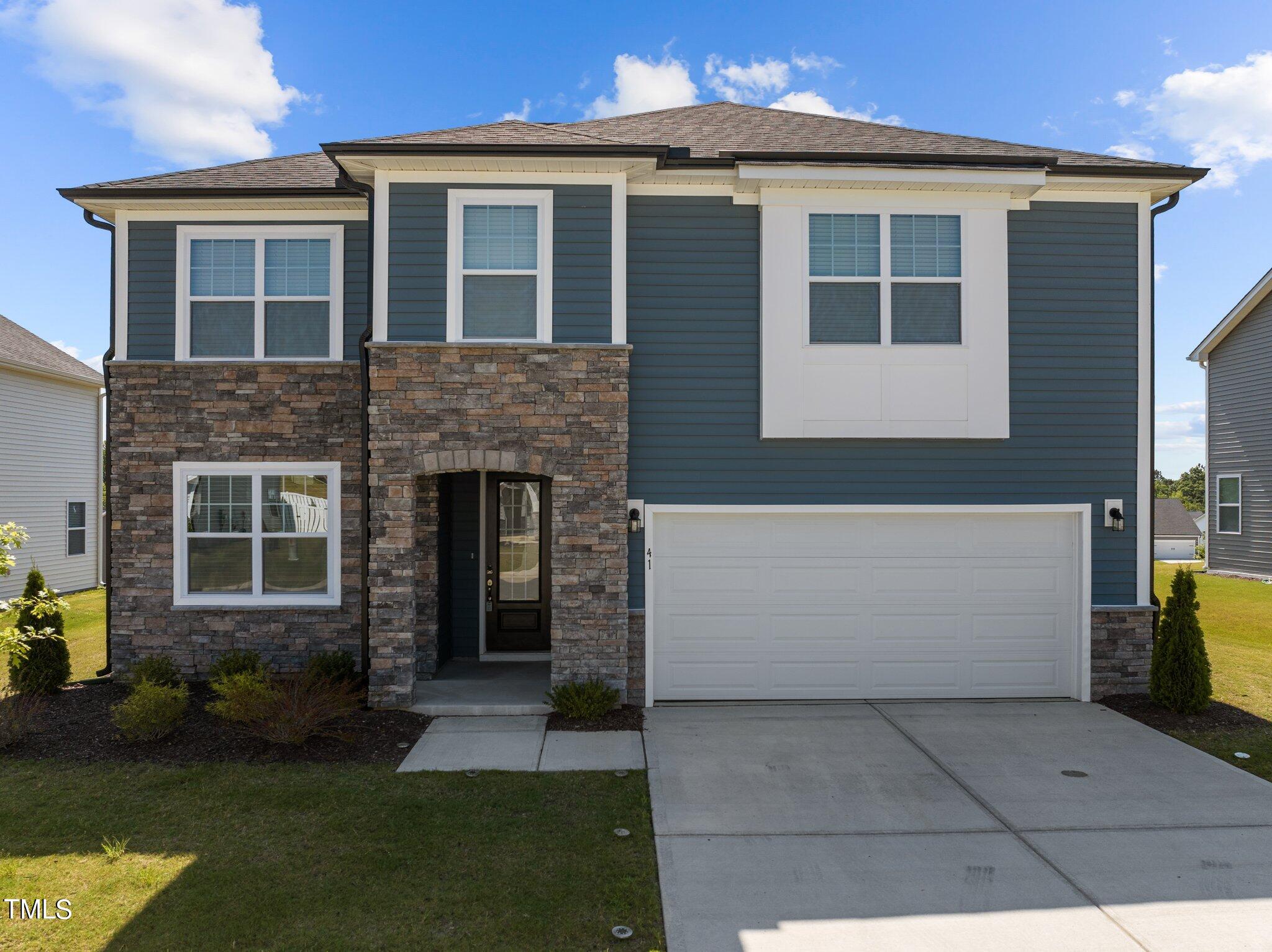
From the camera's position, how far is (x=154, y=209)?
320 inches

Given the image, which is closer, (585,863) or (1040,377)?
(585,863)

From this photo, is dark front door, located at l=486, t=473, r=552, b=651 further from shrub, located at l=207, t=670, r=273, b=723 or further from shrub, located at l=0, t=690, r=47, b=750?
shrub, located at l=0, t=690, r=47, b=750

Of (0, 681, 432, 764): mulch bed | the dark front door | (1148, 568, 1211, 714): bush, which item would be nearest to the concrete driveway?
(1148, 568, 1211, 714): bush

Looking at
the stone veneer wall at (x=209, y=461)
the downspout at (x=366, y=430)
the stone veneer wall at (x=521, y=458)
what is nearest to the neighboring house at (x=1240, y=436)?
the stone veneer wall at (x=521, y=458)

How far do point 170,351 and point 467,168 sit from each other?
4.12m

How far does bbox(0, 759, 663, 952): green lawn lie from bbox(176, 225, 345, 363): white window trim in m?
4.40

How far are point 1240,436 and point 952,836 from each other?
17.8m

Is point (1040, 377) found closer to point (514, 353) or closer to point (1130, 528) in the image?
point (1130, 528)

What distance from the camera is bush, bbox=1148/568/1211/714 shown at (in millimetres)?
7125

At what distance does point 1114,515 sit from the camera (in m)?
7.80

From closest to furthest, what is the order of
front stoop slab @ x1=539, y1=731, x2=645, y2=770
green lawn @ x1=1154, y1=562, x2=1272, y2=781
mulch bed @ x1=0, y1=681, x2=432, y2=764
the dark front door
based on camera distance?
front stoop slab @ x1=539, y1=731, x2=645, y2=770 < mulch bed @ x1=0, y1=681, x2=432, y2=764 < green lawn @ x1=1154, y1=562, x2=1272, y2=781 < the dark front door

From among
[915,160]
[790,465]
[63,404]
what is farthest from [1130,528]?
[63,404]

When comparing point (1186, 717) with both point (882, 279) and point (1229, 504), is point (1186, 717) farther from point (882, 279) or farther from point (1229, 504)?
point (1229, 504)

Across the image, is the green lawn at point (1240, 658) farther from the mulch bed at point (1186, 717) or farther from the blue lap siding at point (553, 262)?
the blue lap siding at point (553, 262)
